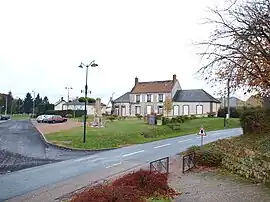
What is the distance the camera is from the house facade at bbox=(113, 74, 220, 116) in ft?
233

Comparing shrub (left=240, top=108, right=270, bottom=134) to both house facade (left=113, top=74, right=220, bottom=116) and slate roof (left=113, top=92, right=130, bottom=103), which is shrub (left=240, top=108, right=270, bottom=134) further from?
slate roof (left=113, top=92, right=130, bottom=103)

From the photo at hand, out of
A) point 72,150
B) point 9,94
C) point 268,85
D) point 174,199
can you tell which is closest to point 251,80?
point 268,85

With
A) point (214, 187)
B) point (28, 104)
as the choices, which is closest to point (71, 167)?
point (214, 187)

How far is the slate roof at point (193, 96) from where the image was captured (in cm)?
7091

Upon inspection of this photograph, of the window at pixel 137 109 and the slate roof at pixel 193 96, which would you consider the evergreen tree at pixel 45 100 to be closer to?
the window at pixel 137 109

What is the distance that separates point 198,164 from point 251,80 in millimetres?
4758

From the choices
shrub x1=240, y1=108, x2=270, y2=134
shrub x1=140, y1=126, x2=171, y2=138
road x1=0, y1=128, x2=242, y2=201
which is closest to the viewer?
road x1=0, y1=128, x2=242, y2=201

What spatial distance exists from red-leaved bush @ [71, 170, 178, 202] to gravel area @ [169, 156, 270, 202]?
665 mm

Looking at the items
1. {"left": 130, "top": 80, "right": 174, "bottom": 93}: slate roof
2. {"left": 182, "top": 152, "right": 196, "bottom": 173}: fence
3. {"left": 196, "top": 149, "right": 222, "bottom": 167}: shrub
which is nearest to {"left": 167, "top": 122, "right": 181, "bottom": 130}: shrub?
{"left": 196, "top": 149, "right": 222, "bottom": 167}: shrub

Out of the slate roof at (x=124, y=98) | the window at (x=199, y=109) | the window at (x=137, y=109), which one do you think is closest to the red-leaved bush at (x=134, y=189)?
the window at (x=199, y=109)

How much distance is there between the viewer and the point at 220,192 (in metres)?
11.4

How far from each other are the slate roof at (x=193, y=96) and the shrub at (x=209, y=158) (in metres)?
53.2

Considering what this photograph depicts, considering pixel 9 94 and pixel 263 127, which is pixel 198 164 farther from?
pixel 9 94

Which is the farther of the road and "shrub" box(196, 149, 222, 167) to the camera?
"shrub" box(196, 149, 222, 167)
